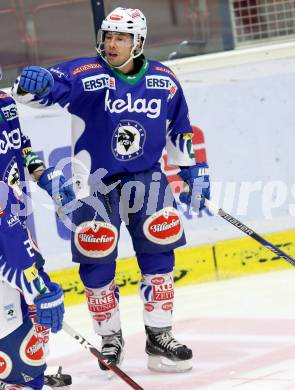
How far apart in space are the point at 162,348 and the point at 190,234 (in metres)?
1.51

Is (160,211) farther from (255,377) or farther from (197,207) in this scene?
(255,377)

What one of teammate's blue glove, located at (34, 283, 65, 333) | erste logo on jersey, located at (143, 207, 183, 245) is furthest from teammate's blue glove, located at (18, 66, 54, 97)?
teammate's blue glove, located at (34, 283, 65, 333)

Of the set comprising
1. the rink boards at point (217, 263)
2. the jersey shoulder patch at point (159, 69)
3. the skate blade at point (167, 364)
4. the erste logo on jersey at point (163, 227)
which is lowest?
the rink boards at point (217, 263)

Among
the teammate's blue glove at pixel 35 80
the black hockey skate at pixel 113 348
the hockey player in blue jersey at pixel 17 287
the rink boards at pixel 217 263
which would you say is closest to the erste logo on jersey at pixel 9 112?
the hockey player in blue jersey at pixel 17 287

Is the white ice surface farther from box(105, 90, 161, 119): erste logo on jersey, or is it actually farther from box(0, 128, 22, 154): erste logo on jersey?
box(0, 128, 22, 154): erste logo on jersey

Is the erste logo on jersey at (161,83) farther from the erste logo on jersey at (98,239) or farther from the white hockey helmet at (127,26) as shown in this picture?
the erste logo on jersey at (98,239)

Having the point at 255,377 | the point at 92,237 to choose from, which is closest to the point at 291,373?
the point at 255,377

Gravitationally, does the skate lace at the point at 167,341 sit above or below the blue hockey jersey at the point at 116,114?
below

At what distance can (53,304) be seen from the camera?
4105 mm

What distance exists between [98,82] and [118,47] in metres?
0.17

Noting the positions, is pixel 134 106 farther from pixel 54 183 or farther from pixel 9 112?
pixel 9 112

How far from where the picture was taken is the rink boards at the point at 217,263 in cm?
671

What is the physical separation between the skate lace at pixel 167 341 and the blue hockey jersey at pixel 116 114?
0.76m

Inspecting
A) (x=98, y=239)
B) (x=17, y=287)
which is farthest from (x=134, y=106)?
(x=17, y=287)
